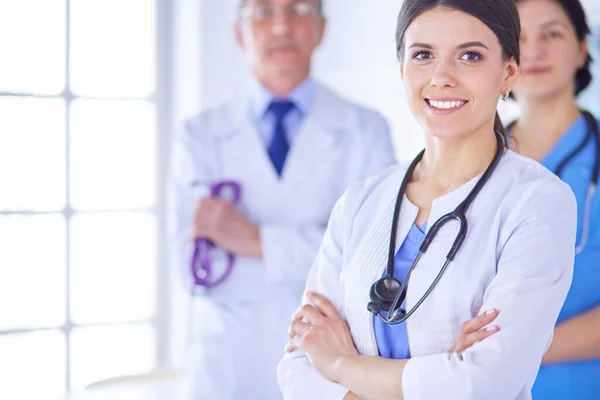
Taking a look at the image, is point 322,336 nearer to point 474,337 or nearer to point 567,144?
point 474,337

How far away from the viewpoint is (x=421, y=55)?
4.18 feet

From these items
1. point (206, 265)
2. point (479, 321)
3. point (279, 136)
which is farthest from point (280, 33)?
point (479, 321)

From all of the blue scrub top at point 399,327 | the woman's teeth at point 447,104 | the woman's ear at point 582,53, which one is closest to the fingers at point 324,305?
the blue scrub top at point 399,327

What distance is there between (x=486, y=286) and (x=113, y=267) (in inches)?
117

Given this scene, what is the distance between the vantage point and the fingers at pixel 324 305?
4.52ft

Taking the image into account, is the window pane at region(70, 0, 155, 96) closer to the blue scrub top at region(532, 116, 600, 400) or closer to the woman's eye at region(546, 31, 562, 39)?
the woman's eye at region(546, 31, 562, 39)

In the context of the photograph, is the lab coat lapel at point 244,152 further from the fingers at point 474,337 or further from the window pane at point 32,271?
the window pane at point 32,271

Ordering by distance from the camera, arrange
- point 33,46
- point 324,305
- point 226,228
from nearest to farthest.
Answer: point 324,305 → point 226,228 → point 33,46

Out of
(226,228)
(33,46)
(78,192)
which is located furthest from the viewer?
(78,192)

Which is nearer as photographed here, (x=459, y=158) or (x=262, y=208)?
(x=459, y=158)

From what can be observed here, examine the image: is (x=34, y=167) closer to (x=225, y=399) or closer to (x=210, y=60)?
(x=210, y=60)

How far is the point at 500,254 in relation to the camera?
1.20 meters

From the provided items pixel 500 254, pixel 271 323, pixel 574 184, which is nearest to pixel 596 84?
pixel 574 184

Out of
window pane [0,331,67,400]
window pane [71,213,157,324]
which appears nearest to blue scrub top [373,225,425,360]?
window pane [0,331,67,400]
